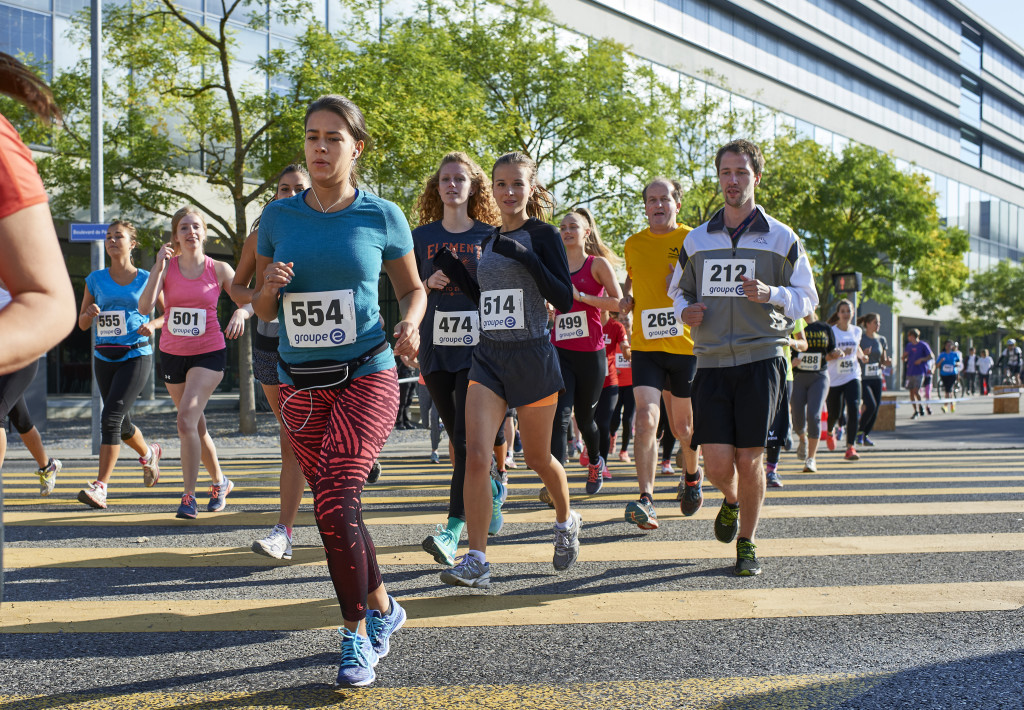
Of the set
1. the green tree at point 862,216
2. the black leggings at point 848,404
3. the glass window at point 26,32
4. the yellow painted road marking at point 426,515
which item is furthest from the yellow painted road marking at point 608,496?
the green tree at point 862,216

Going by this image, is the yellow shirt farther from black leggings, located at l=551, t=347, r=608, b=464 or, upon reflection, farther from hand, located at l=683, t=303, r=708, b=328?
hand, located at l=683, t=303, r=708, b=328

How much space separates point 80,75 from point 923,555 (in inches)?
607

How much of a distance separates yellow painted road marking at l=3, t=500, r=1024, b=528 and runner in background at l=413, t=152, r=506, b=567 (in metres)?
1.42

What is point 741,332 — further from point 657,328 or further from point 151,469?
point 151,469

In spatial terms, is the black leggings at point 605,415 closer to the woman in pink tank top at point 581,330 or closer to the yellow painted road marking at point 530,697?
the woman in pink tank top at point 581,330

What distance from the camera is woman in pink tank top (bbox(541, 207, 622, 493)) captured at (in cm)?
705

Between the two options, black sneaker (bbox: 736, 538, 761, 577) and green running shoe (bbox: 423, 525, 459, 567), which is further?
black sneaker (bbox: 736, 538, 761, 577)

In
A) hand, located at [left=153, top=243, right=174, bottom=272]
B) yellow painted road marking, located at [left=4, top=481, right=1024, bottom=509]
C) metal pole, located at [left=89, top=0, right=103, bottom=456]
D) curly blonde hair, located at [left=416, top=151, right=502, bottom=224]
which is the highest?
metal pole, located at [left=89, top=0, right=103, bottom=456]

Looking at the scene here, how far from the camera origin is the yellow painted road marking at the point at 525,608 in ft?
13.3

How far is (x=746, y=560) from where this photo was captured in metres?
5.04

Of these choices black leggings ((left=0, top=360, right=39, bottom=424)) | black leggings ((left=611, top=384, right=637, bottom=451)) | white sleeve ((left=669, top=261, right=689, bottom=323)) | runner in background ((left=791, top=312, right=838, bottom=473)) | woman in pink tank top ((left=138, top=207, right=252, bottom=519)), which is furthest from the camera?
runner in background ((left=791, top=312, right=838, bottom=473))

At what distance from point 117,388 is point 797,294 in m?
4.94

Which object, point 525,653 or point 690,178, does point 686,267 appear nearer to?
point 525,653

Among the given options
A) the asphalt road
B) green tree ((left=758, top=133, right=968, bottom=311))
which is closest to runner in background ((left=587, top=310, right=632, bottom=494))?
the asphalt road
